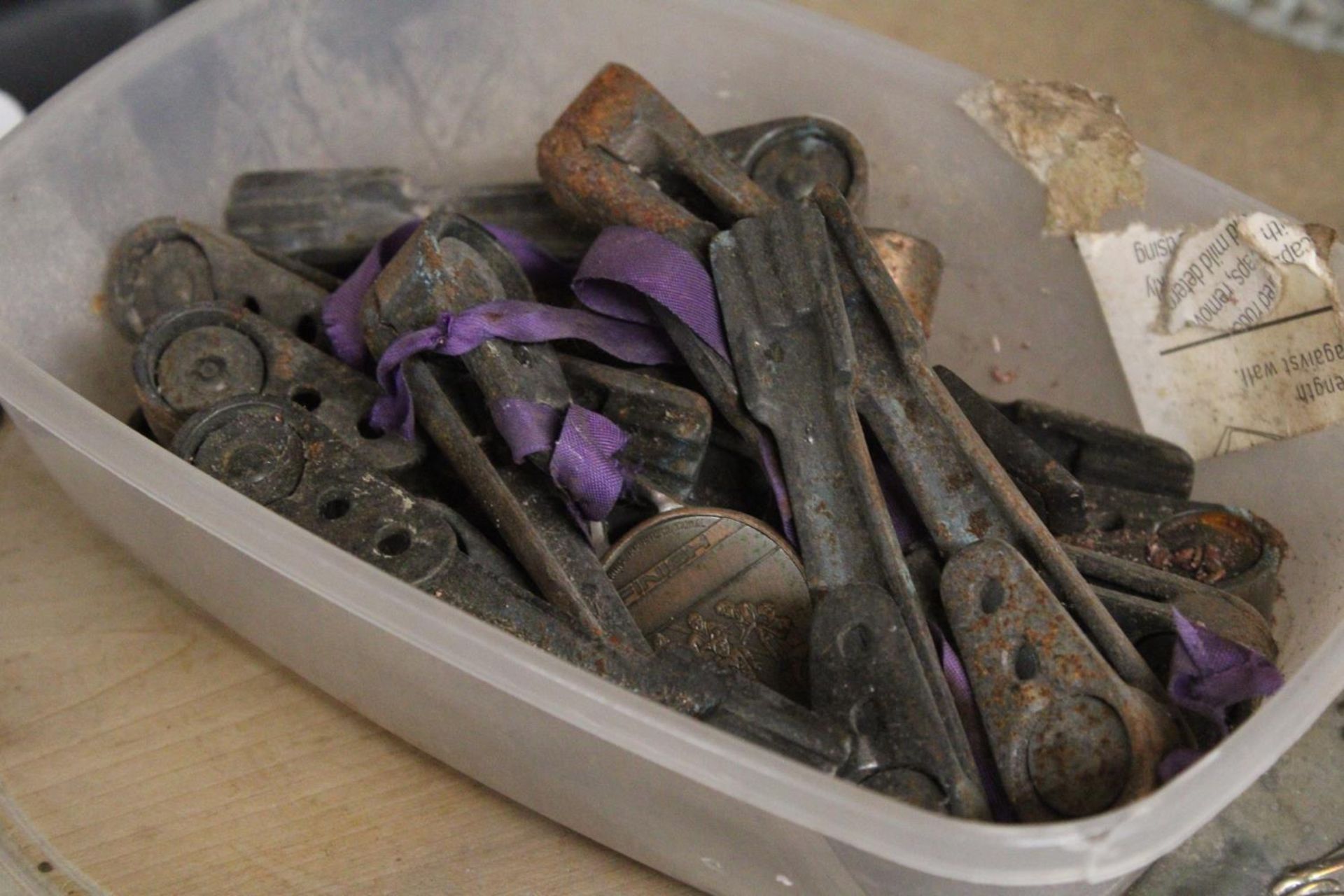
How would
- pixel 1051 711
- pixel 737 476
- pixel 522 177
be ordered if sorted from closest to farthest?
1. pixel 1051 711
2. pixel 737 476
3. pixel 522 177

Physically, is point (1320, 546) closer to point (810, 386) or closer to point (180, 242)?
point (810, 386)

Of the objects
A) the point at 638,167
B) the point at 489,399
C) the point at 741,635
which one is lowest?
the point at 741,635

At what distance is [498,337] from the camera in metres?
0.88

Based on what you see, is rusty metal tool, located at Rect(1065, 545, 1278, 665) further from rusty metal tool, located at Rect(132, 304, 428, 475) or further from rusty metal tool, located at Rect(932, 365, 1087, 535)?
rusty metal tool, located at Rect(132, 304, 428, 475)

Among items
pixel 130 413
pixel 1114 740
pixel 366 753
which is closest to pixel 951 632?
pixel 1114 740

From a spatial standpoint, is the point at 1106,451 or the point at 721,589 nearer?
the point at 721,589

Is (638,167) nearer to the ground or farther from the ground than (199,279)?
farther from the ground

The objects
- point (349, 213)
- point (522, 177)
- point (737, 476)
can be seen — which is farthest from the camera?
point (522, 177)

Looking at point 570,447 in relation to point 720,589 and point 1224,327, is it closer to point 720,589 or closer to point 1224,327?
point 720,589

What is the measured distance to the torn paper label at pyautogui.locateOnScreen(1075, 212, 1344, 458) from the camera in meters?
0.94

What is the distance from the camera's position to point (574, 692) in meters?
0.68

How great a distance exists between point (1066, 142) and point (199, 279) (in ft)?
2.22

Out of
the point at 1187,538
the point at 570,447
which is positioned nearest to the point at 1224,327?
Result: the point at 1187,538

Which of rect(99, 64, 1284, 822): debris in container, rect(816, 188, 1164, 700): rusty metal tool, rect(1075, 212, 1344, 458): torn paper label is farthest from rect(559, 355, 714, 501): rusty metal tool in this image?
rect(1075, 212, 1344, 458): torn paper label
